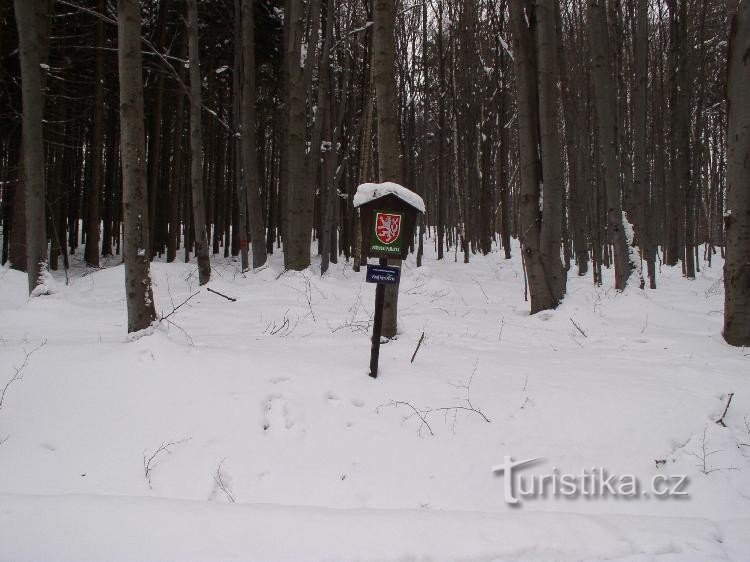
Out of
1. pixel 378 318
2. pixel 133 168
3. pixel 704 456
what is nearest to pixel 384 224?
pixel 378 318

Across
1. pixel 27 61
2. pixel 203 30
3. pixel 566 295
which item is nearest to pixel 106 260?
pixel 203 30

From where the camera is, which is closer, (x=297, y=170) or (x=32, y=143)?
(x=32, y=143)

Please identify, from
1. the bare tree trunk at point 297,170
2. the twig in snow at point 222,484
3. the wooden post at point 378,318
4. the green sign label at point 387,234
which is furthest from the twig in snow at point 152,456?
the bare tree trunk at point 297,170

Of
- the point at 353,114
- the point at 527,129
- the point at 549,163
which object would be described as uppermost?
the point at 353,114

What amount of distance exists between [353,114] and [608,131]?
10.7m

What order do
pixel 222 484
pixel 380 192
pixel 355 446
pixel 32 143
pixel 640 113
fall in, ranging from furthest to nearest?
1. pixel 640 113
2. pixel 32 143
3. pixel 380 192
4. pixel 355 446
5. pixel 222 484

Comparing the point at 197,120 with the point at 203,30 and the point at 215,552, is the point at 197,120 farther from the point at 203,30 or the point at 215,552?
the point at 215,552

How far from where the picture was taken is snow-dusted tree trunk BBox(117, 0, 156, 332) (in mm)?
4688

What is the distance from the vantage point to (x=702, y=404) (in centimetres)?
369

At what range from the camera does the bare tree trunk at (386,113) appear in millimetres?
5262

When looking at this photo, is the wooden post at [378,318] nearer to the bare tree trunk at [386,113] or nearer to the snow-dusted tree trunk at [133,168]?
the bare tree trunk at [386,113]

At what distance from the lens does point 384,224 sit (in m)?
3.93

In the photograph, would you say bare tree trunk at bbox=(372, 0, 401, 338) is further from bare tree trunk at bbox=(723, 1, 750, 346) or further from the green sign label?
bare tree trunk at bbox=(723, 1, 750, 346)

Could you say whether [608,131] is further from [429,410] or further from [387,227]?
[429,410]
